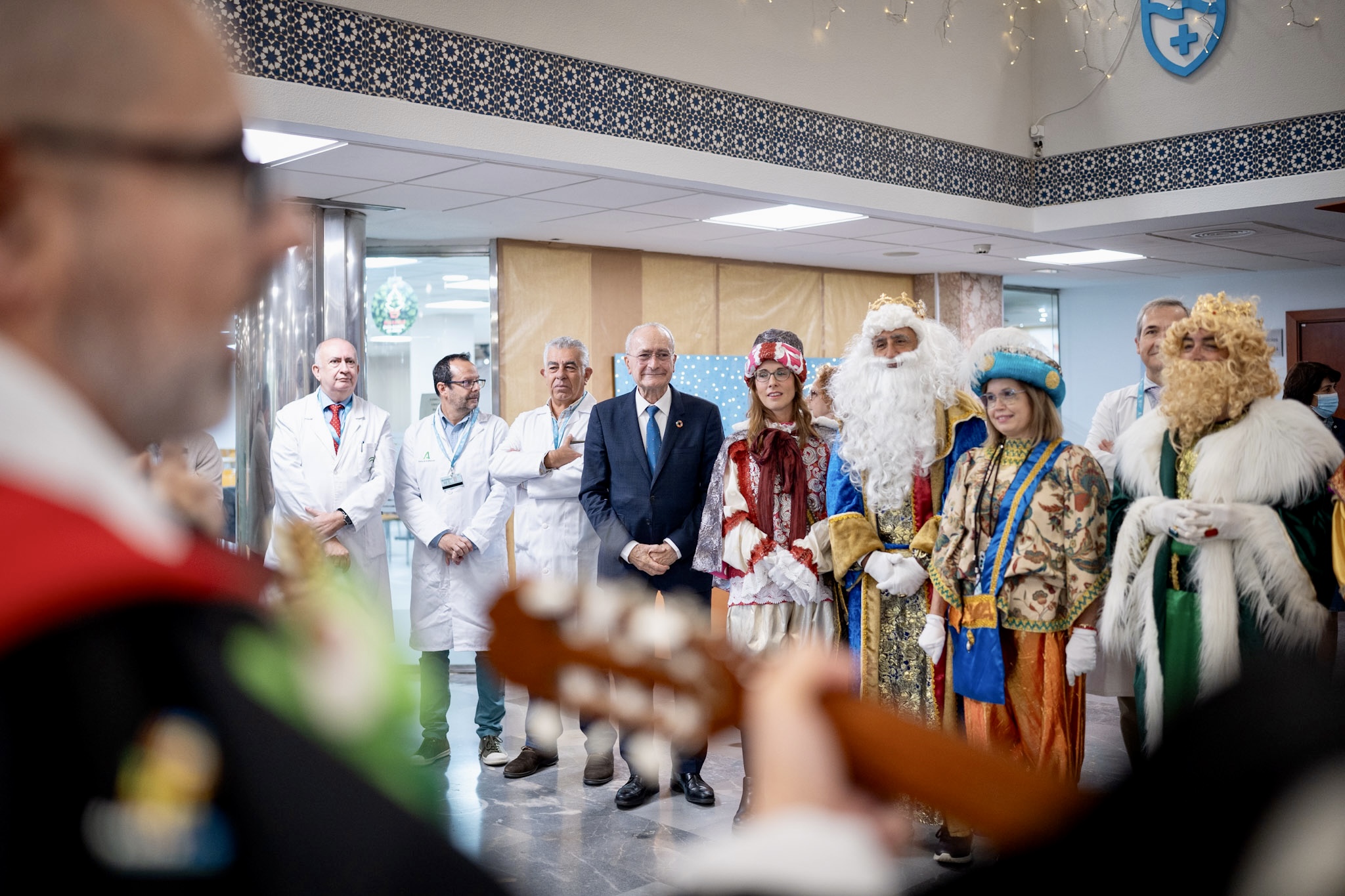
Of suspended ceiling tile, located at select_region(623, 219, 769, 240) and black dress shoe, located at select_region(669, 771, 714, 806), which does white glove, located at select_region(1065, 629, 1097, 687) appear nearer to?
black dress shoe, located at select_region(669, 771, 714, 806)

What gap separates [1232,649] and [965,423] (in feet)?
3.75

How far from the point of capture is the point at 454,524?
204 inches

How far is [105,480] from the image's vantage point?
0.37m

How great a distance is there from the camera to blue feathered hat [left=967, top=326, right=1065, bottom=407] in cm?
347

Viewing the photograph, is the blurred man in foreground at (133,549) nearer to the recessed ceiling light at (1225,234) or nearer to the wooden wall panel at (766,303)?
the wooden wall panel at (766,303)

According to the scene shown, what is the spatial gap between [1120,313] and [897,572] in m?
9.92

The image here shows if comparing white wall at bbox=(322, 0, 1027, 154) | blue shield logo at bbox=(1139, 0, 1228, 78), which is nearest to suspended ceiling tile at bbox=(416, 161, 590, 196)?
white wall at bbox=(322, 0, 1027, 154)

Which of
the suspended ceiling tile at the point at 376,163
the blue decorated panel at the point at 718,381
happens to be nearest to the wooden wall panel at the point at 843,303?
the blue decorated panel at the point at 718,381

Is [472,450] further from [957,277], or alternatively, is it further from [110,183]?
[957,277]

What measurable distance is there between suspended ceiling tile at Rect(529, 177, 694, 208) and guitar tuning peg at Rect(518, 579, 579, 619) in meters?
4.86

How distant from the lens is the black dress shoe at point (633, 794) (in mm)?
4242

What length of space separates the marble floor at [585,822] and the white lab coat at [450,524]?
2.06 feet

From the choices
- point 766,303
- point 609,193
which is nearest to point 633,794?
point 609,193

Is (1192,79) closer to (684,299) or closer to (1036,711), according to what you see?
(684,299)
